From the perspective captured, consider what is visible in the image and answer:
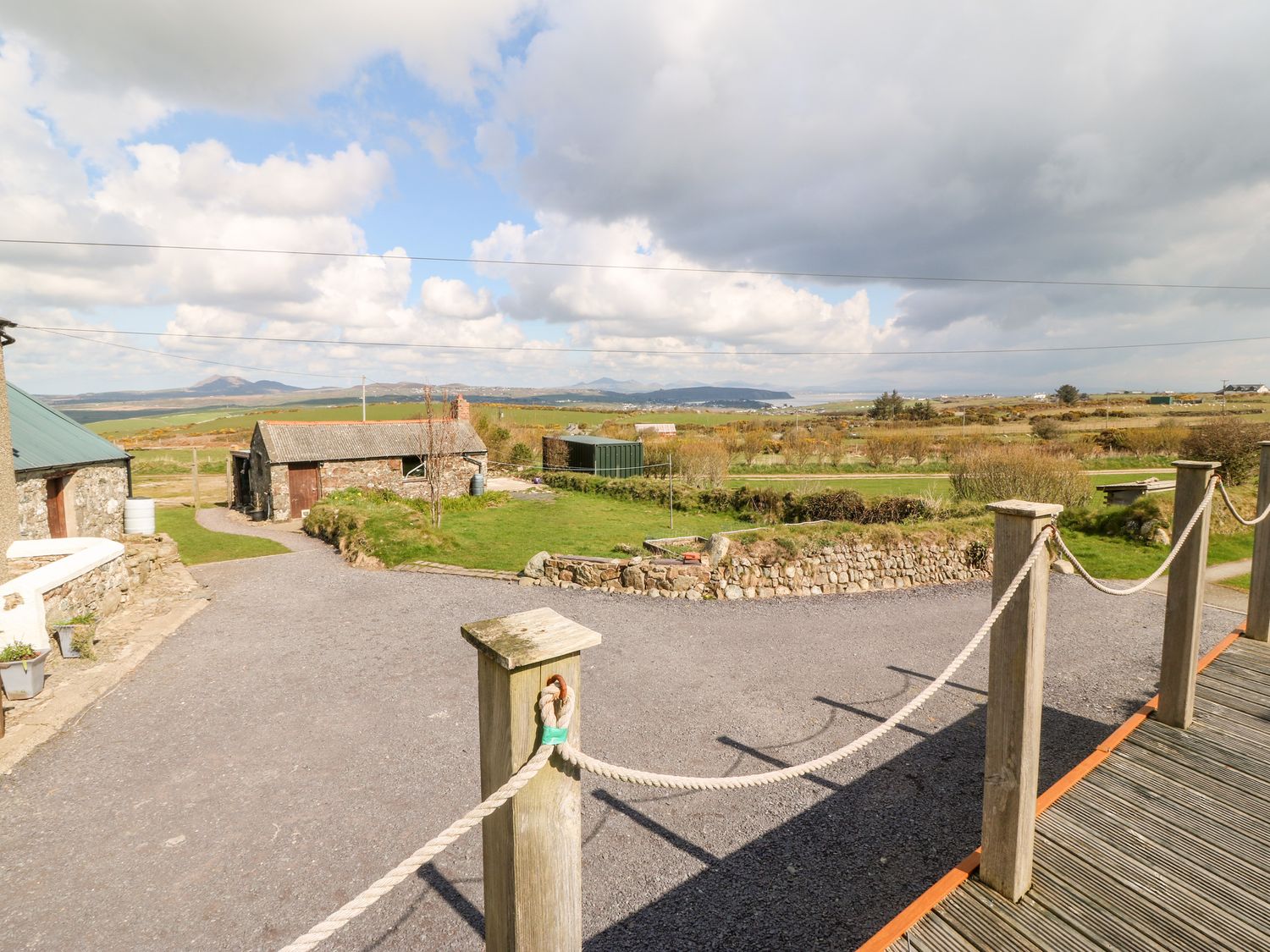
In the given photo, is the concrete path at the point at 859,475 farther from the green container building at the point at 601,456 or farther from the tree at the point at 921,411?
the tree at the point at 921,411

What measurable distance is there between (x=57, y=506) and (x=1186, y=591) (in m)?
22.4

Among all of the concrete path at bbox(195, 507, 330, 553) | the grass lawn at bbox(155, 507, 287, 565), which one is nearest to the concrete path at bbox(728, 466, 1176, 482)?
the concrete path at bbox(195, 507, 330, 553)

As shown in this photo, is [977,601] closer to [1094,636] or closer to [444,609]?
[1094,636]

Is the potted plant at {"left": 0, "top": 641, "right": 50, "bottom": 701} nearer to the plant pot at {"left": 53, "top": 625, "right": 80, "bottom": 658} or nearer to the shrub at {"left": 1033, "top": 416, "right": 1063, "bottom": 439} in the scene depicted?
the plant pot at {"left": 53, "top": 625, "right": 80, "bottom": 658}

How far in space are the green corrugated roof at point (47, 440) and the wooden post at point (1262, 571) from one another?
A: 2100 cm

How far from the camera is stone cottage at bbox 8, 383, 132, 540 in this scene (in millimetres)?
14523

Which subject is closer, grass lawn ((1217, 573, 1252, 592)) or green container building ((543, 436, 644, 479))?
grass lawn ((1217, 573, 1252, 592))

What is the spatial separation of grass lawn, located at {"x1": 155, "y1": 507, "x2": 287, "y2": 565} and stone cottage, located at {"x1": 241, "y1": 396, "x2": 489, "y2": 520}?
295 cm

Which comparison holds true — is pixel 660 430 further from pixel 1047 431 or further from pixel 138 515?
pixel 138 515

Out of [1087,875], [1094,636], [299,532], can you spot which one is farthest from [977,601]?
[299,532]

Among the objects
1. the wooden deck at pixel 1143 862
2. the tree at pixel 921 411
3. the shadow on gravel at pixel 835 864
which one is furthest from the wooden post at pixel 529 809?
the tree at pixel 921 411

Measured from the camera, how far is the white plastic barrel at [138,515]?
1877 centimetres

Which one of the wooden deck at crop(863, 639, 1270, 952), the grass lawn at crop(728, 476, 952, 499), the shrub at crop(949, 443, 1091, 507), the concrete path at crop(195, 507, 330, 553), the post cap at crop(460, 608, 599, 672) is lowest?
the concrete path at crop(195, 507, 330, 553)

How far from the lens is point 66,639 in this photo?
909 centimetres
